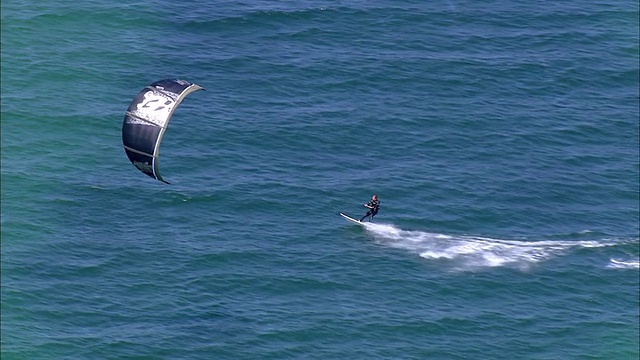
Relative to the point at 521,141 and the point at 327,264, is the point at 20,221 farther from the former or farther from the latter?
the point at 521,141

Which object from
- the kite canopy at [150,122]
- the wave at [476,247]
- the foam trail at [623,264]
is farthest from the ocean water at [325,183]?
the kite canopy at [150,122]

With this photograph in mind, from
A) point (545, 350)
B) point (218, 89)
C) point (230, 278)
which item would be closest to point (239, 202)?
point (230, 278)

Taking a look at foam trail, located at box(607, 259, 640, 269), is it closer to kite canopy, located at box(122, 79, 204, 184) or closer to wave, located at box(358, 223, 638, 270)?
wave, located at box(358, 223, 638, 270)

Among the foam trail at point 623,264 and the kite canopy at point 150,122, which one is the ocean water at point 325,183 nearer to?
the foam trail at point 623,264

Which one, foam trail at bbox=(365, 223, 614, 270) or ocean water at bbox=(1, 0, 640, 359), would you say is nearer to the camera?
ocean water at bbox=(1, 0, 640, 359)

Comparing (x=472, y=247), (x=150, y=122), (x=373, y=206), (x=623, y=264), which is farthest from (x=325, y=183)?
(x=150, y=122)

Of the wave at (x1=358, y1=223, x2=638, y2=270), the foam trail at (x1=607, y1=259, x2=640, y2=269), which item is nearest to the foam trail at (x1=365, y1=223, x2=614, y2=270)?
the wave at (x1=358, y1=223, x2=638, y2=270)

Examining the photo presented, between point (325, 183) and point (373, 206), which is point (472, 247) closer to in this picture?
point (373, 206)
